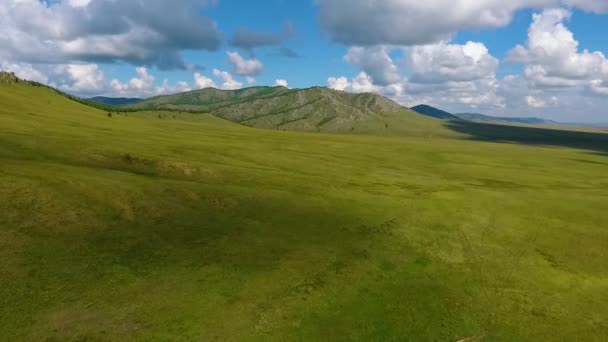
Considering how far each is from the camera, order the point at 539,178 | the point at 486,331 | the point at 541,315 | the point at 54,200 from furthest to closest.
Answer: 1. the point at 539,178
2. the point at 54,200
3. the point at 541,315
4. the point at 486,331

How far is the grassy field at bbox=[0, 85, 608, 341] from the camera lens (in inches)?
923

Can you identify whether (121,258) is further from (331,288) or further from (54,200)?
(331,288)

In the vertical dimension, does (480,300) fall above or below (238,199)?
below

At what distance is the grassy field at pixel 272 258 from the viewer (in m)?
23.5

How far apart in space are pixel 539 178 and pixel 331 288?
71225mm

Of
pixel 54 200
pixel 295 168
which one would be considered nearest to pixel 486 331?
pixel 54 200

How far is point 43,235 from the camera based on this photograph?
3020 cm

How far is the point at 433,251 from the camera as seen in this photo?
119ft

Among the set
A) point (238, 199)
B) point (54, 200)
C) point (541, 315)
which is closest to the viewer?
point (541, 315)

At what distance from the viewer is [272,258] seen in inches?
1240

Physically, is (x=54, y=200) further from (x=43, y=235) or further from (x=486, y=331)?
(x=486, y=331)

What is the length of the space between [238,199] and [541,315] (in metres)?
28.0

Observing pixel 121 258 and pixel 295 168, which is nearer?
pixel 121 258

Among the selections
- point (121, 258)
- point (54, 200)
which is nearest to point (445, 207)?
point (121, 258)
